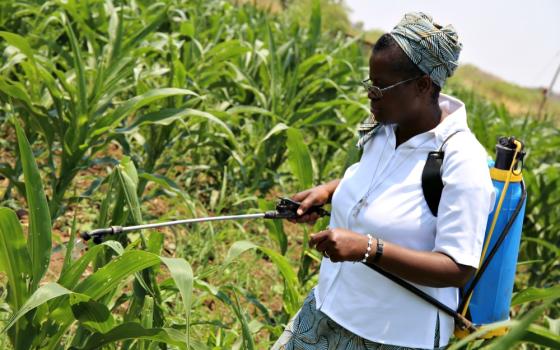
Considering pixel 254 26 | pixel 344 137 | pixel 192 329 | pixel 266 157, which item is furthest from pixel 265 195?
pixel 254 26

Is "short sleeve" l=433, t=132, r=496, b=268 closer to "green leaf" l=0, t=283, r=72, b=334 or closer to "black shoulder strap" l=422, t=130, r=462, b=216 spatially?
"black shoulder strap" l=422, t=130, r=462, b=216

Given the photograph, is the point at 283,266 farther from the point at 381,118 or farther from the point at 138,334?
the point at 381,118

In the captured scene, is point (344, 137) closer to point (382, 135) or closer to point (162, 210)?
point (162, 210)

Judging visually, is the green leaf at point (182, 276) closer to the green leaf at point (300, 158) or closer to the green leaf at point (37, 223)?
the green leaf at point (37, 223)

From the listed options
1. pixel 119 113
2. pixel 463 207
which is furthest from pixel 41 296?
pixel 119 113

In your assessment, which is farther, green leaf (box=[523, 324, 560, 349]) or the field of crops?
the field of crops

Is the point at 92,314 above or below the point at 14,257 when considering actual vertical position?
below

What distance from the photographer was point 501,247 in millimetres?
1695

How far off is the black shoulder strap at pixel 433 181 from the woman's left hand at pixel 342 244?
0.17m

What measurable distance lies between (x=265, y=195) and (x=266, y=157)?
0.35 m

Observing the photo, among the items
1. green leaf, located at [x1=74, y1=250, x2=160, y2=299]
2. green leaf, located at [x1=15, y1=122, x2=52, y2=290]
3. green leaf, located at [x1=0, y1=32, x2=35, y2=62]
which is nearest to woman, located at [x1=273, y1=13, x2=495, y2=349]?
green leaf, located at [x1=74, y1=250, x2=160, y2=299]

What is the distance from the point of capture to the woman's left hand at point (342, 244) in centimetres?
156

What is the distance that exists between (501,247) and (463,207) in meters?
0.22

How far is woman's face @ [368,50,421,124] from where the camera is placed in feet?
5.49
